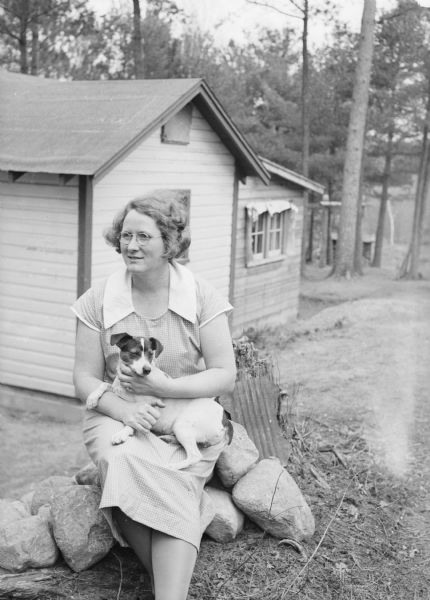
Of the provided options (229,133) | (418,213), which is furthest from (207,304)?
(418,213)

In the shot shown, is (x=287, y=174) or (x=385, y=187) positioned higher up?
(x=287, y=174)

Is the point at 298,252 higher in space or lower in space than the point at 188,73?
lower

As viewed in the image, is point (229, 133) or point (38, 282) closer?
point (38, 282)

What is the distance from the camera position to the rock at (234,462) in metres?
3.85

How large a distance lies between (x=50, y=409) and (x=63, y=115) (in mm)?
3928

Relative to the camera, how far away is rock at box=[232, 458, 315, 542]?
371 cm

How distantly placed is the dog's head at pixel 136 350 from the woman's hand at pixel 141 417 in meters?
0.15

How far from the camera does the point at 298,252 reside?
56.1ft

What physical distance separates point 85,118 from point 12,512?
708 cm

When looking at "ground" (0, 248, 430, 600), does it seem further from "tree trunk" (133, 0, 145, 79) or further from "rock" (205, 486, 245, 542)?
"tree trunk" (133, 0, 145, 79)

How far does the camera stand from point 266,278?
50.9 ft

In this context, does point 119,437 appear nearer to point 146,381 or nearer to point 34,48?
point 146,381

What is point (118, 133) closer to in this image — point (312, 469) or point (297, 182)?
point (312, 469)

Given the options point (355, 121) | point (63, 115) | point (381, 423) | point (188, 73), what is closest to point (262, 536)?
point (381, 423)
